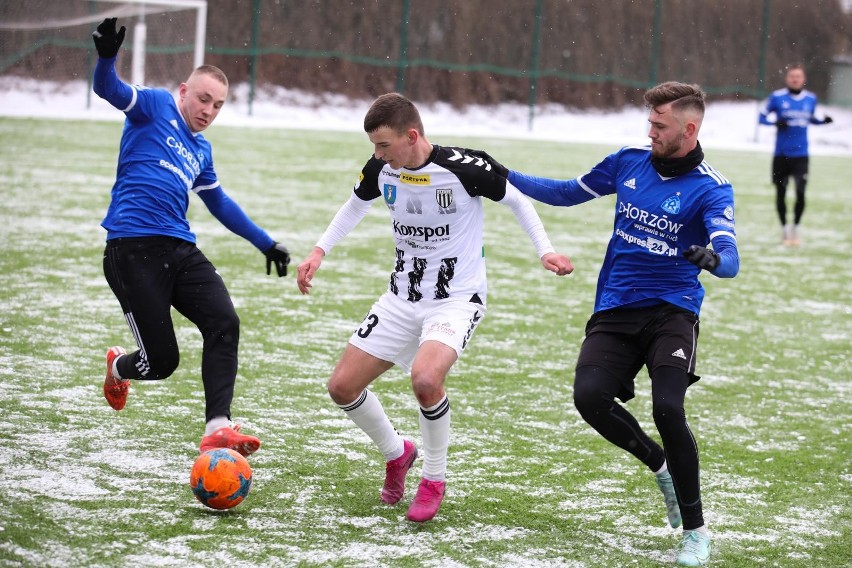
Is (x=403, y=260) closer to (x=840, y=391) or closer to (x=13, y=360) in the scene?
(x=13, y=360)

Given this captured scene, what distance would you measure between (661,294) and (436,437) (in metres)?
1.09

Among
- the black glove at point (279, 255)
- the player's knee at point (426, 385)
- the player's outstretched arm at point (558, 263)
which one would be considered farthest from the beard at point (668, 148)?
the black glove at point (279, 255)

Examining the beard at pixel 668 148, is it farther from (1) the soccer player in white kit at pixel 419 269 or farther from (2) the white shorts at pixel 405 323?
(2) the white shorts at pixel 405 323

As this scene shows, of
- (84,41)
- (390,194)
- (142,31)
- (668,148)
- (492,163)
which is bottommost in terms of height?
(390,194)

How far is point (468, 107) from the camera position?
115 feet

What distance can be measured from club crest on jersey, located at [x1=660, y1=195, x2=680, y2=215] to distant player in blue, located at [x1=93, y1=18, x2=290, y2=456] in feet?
6.50

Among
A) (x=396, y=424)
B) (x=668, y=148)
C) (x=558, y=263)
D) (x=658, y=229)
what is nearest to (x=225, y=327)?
(x=396, y=424)

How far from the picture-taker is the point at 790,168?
14070mm

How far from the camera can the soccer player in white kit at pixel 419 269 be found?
15.3 feet

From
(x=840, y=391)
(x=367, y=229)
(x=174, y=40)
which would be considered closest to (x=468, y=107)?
(x=174, y=40)

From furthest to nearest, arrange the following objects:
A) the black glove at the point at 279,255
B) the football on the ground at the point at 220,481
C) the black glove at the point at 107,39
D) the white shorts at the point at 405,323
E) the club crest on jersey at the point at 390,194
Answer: the black glove at the point at 279,255, the black glove at the point at 107,39, the club crest on jersey at the point at 390,194, the white shorts at the point at 405,323, the football on the ground at the point at 220,481

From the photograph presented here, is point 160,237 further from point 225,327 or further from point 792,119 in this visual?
point 792,119

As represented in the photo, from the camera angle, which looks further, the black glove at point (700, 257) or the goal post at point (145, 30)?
the goal post at point (145, 30)

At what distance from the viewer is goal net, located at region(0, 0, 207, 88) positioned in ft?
85.8
